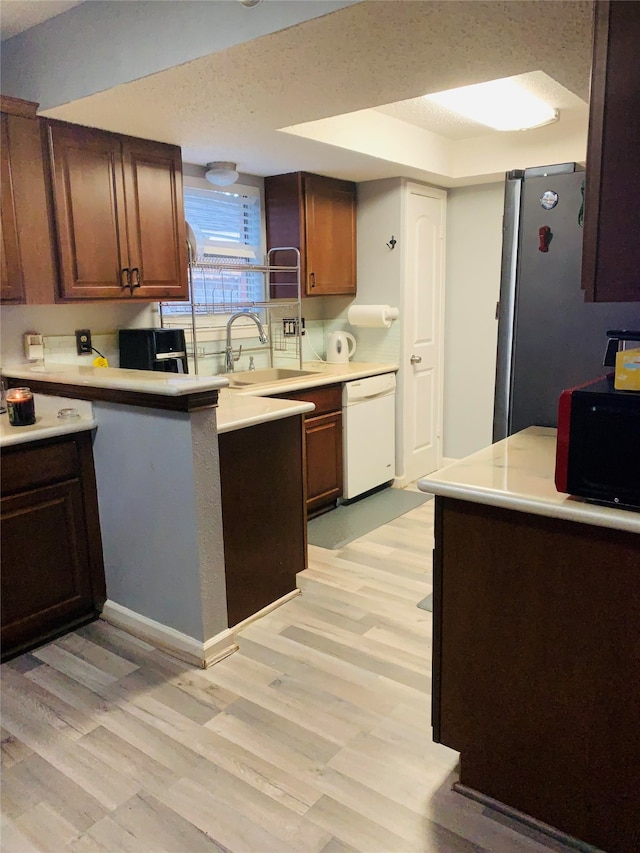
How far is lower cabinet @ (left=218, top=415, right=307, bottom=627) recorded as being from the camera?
2387 mm

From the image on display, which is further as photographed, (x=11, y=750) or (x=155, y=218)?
(x=155, y=218)

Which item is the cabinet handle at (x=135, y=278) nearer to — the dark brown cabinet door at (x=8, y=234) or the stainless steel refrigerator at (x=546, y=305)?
the dark brown cabinet door at (x=8, y=234)

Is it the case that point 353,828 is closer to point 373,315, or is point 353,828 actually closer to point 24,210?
point 24,210

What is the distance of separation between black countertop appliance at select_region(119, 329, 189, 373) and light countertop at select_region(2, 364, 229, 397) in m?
0.30

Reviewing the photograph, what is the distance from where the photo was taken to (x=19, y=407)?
2.38m

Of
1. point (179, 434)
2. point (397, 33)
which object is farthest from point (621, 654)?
point (397, 33)

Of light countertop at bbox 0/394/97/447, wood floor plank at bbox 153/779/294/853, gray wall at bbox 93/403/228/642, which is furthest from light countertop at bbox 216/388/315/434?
wood floor plank at bbox 153/779/294/853

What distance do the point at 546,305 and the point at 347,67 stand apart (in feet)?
3.38

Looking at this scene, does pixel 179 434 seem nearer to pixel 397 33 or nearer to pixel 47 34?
pixel 397 33

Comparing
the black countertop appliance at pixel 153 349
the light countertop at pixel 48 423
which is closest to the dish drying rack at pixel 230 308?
the black countertop appliance at pixel 153 349

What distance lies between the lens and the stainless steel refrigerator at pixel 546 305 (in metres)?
1.98

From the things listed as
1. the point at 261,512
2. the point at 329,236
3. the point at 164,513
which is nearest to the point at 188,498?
the point at 164,513

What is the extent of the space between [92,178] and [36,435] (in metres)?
1.21

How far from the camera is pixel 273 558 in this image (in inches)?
105
